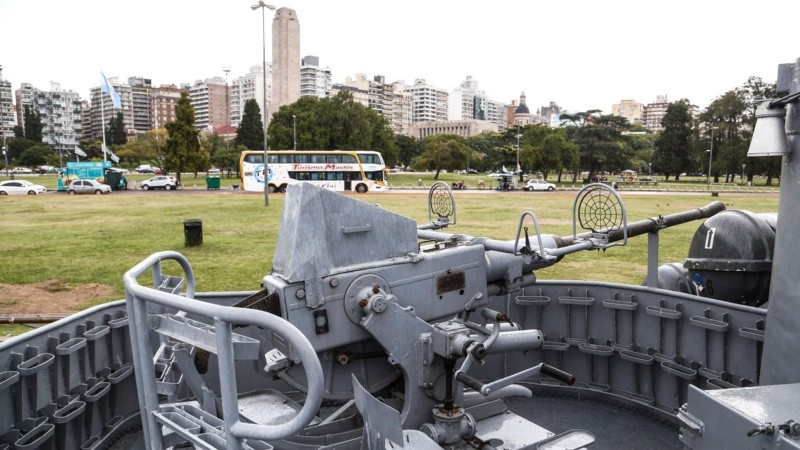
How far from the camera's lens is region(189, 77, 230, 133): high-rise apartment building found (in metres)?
183

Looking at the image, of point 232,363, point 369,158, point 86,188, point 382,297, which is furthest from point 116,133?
point 232,363

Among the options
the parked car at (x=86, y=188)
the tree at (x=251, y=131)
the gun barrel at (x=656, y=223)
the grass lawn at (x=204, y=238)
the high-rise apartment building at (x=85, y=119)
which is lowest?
the grass lawn at (x=204, y=238)

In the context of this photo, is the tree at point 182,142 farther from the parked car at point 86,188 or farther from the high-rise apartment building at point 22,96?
the high-rise apartment building at point 22,96

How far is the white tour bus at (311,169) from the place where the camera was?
43719mm

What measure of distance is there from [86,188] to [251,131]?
45.1 meters

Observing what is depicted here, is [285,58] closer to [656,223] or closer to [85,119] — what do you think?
[85,119]

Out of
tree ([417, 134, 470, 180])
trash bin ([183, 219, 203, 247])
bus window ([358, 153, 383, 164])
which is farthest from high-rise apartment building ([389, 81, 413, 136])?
trash bin ([183, 219, 203, 247])

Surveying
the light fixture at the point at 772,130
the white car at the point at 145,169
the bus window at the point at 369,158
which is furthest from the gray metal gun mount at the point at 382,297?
the white car at the point at 145,169

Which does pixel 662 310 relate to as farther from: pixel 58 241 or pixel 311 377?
pixel 58 241

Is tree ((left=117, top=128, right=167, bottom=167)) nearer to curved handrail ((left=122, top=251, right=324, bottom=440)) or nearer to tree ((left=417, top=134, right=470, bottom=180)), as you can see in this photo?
tree ((left=417, top=134, right=470, bottom=180))

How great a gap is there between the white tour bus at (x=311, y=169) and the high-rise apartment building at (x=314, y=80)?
11583 centimetres

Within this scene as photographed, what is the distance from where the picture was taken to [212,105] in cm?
18312

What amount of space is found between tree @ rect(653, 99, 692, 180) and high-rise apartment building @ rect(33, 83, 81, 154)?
152 m

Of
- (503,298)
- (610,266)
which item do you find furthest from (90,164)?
(503,298)
